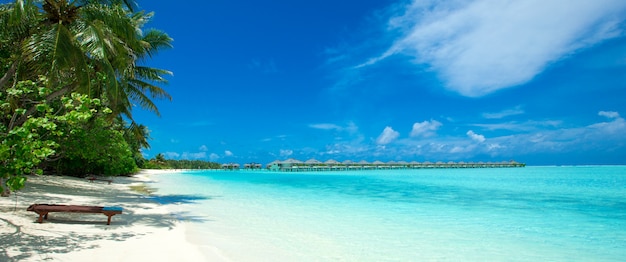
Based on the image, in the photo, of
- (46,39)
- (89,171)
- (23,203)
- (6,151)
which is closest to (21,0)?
(46,39)

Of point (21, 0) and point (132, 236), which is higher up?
point (21, 0)

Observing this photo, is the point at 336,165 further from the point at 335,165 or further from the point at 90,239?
the point at 90,239

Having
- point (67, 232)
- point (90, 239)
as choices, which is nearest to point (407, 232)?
point (90, 239)

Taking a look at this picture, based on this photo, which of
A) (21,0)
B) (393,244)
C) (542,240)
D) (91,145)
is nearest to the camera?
(21,0)

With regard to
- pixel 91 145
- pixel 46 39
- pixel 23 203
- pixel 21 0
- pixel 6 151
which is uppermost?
pixel 21 0

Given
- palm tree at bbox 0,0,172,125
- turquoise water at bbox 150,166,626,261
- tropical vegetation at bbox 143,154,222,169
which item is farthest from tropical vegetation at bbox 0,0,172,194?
tropical vegetation at bbox 143,154,222,169

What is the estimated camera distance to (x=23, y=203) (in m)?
7.64

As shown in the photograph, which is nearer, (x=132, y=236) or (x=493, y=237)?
(x=132, y=236)

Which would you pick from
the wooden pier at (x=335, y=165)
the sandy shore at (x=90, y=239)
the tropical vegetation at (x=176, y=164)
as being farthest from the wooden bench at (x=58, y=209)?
the wooden pier at (x=335, y=165)

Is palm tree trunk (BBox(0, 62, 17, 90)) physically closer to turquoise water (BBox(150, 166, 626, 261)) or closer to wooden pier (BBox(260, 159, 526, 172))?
turquoise water (BBox(150, 166, 626, 261))

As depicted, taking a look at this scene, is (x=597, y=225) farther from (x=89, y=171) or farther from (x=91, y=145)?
(x=89, y=171)

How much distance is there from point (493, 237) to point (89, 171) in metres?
23.1

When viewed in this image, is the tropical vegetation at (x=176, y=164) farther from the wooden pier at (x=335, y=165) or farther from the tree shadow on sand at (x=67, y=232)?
the tree shadow on sand at (x=67, y=232)

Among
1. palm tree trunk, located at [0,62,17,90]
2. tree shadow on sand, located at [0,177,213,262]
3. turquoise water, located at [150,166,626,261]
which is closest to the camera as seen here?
tree shadow on sand, located at [0,177,213,262]
